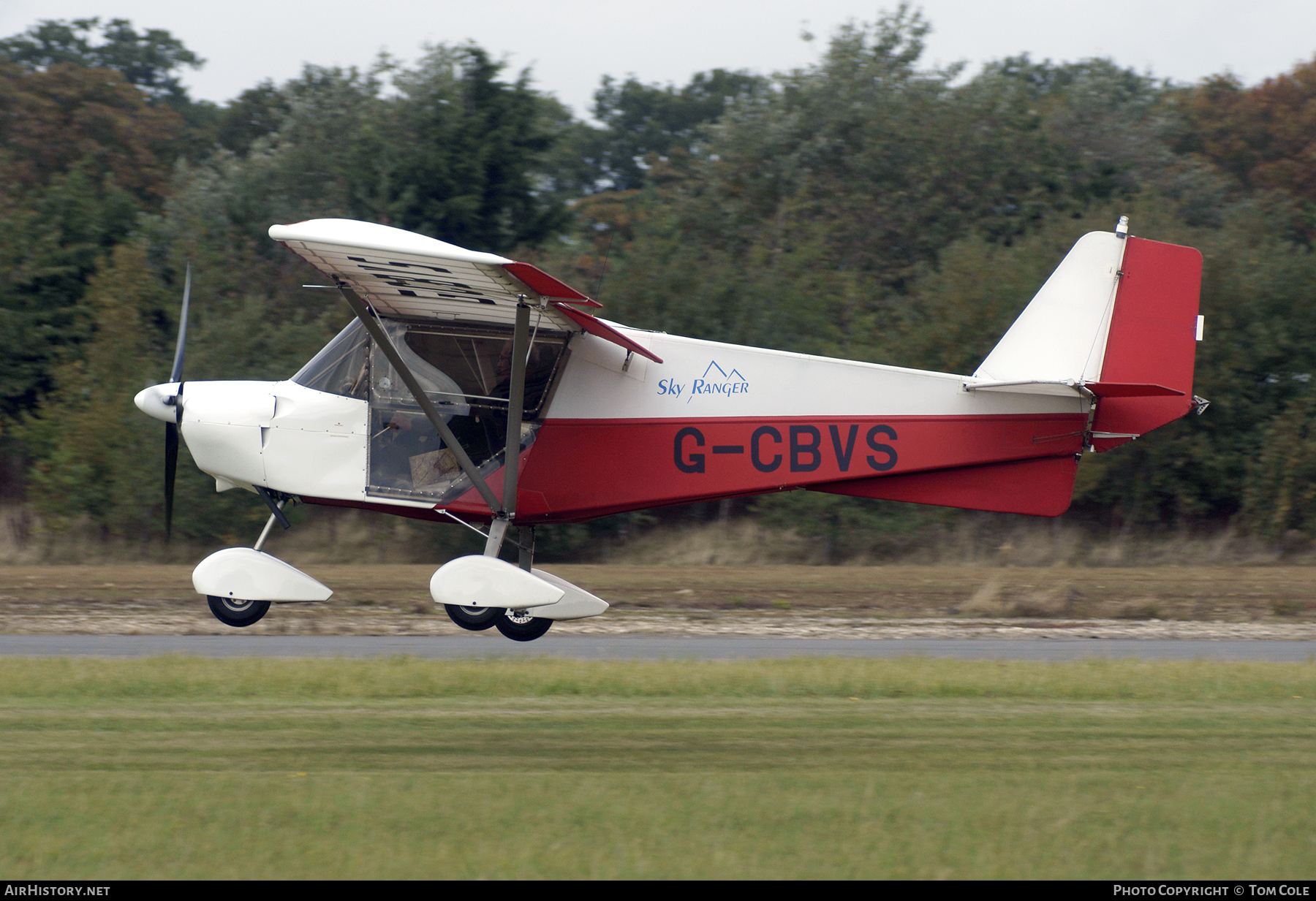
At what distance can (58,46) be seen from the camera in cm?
4281

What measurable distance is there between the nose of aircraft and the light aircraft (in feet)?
0.06

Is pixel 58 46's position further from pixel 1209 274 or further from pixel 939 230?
pixel 1209 274

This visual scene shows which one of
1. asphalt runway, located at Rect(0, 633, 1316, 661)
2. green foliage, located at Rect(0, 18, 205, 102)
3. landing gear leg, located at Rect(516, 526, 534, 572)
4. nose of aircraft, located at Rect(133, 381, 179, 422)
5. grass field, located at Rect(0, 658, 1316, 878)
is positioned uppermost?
green foliage, located at Rect(0, 18, 205, 102)

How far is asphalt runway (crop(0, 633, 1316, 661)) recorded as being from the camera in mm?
12516

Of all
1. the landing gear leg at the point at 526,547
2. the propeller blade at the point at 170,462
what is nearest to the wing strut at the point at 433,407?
the landing gear leg at the point at 526,547

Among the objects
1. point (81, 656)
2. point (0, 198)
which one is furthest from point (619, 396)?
point (0, 198)

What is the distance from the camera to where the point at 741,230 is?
1098 inches

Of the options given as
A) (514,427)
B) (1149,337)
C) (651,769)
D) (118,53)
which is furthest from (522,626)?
(118,53)

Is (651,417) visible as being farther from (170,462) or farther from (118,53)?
(118,53)

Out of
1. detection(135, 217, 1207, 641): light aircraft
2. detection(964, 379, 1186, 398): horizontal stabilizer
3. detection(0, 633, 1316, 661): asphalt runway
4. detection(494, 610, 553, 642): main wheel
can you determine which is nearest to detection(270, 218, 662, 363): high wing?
detection(135, 217, 1207, 641): light aircraft

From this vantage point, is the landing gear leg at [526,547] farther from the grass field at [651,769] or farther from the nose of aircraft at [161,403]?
the nose of aircraft at [161,403]

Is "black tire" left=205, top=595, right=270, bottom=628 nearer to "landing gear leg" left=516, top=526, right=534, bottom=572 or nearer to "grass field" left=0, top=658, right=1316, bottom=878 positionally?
"grass field" left=0, top=658, right=1316, bottom=878

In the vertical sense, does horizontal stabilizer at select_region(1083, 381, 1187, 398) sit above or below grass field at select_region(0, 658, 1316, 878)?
above

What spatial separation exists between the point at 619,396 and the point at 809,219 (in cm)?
1973
